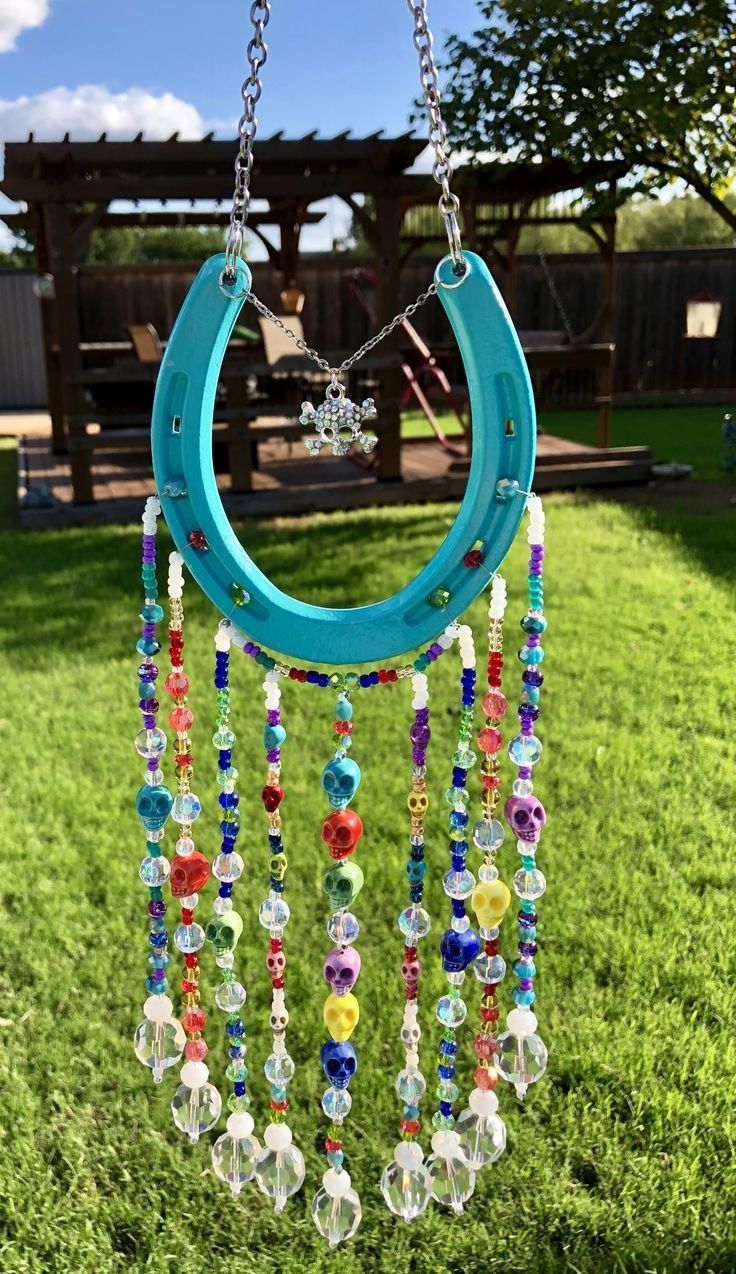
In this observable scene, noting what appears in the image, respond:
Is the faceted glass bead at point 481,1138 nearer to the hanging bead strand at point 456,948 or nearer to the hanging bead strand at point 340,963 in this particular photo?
the hanging bead strand at point 456,948

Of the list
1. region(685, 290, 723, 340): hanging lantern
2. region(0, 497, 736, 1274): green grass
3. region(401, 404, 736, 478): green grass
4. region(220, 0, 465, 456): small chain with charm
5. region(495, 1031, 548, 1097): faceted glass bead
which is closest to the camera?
region(220, 0, 465, 456): small chain with charm

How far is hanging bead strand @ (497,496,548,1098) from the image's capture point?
1.63 metres

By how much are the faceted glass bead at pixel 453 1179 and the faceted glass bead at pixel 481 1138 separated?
2 cm

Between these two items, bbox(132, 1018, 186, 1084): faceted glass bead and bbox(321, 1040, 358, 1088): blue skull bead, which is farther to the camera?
bbox(132, 1018, 186, 1084): faceted glass bead

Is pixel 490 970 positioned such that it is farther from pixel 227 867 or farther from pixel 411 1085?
pixel 227 867

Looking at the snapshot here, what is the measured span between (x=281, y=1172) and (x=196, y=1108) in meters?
0.18

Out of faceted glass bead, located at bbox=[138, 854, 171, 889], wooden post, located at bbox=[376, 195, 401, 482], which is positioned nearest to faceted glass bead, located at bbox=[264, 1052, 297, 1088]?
faceted glass bead, located at bbox=[138, 854, 171, 889]

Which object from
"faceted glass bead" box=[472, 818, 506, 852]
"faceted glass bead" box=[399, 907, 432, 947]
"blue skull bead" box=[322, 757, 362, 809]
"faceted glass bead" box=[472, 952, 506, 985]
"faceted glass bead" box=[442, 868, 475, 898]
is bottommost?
"faceted glass bead" box=[472, 952, 506, 985]

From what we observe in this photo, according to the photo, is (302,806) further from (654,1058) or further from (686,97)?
(686,97)

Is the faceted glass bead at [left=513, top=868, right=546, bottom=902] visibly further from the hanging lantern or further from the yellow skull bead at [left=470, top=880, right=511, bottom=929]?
the hanging lantern

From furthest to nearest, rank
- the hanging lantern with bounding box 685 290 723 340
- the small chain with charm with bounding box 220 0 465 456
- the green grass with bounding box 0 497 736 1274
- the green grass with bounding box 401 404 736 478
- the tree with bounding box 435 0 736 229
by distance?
the hanging lantern with bounding box 685 290 723 340 → the green grass with bounding box 401 404 736 478 → the tree with bounding box 435 0 736 229 → the green grass with bounding box 0 497 736 1274 → the small chain with charm with bounding box 220 0 465 456

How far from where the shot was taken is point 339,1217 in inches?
67.4

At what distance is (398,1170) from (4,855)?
2015mm

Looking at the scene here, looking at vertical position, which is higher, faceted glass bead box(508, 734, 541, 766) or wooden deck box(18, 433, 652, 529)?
faceted glass bead box(508, 734, 541, 766)
